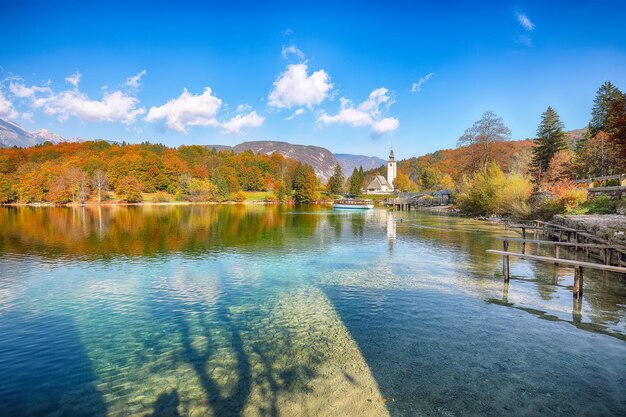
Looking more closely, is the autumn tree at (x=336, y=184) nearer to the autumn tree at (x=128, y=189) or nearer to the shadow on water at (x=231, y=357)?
the autumn tree at (x=128, y=189)

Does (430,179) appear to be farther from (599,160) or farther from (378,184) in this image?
(599,160)

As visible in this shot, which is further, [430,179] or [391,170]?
[391,170]

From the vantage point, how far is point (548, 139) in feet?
211

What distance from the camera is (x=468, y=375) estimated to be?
23.6 feet

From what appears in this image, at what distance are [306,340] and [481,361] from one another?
4.35m

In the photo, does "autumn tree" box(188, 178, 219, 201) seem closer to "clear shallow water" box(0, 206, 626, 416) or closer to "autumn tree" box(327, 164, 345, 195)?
"autumn tree" box(327, 164, 345, 195)

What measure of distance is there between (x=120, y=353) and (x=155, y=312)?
303cm

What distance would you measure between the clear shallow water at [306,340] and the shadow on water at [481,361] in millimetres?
42

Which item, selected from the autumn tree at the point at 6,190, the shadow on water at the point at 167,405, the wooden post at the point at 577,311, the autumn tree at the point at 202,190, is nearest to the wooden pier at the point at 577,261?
the wooden post at the point at 577,311

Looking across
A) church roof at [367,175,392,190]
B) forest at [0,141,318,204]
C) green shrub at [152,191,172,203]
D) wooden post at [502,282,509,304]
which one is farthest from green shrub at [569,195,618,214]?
church roof at [367,175,392,190]

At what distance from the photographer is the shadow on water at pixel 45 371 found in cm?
613

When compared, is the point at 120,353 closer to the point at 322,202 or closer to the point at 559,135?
the point at 559,135

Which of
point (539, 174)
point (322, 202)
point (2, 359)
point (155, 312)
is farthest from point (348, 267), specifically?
point (322, 202)

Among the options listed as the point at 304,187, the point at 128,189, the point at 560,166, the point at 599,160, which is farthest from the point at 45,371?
the point at 304,187
